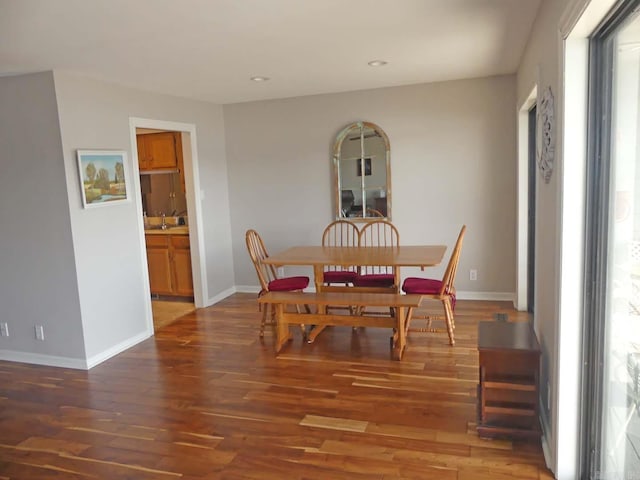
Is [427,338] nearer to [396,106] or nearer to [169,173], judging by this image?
[396,106]

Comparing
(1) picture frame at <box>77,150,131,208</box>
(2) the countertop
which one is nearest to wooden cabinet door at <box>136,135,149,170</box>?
(2) the countertop

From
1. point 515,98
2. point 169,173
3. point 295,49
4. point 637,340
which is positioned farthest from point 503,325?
point 169,173

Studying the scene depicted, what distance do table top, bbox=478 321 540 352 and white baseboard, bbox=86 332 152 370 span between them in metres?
2.94

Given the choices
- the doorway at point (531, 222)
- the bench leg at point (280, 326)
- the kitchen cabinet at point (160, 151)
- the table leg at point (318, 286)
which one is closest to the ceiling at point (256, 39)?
the doorway at point (531, 222)

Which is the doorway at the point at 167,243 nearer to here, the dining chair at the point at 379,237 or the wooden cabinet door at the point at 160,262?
the wooden cabinet door at the point at 160,262

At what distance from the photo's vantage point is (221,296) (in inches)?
226

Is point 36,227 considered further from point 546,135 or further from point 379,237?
point 546,135

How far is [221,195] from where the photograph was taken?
5.77 m

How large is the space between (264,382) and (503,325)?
162 centimetres

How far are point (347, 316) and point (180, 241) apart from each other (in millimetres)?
2574

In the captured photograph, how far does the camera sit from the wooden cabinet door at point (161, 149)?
564 cm

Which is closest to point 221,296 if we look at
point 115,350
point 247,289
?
point 247,289

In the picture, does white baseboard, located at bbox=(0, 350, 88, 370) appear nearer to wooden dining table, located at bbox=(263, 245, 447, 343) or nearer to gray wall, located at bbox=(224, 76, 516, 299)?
wooden dining table, located at bbox=(263, 245, 447, 343)

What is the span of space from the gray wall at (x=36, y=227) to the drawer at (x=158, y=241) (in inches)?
73.4
